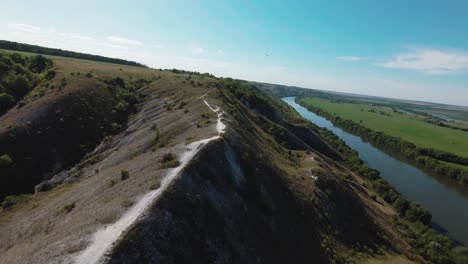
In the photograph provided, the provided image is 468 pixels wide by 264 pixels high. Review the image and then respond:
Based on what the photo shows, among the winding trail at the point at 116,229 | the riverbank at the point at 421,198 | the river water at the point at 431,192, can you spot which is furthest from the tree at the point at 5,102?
the river water at the point at 431,192

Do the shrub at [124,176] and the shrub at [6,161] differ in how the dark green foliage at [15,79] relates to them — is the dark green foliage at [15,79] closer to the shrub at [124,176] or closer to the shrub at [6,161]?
the shrub at [6,161]

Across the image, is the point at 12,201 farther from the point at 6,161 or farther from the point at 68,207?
the point at 68,207

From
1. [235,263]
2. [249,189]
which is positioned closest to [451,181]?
[249,189]

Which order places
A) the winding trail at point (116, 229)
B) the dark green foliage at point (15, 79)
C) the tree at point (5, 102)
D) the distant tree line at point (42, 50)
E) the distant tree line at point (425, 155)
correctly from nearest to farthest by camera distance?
the winding trail at point (116, 229)
the tree at point (5, 102)
the dark green foliage at point (15, 79)
the distant tree line at point (425, 155)
the distant tree line at point (42, 50)

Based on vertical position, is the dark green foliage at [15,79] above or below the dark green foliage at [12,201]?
above

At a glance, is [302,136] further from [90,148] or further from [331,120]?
[331,120]
